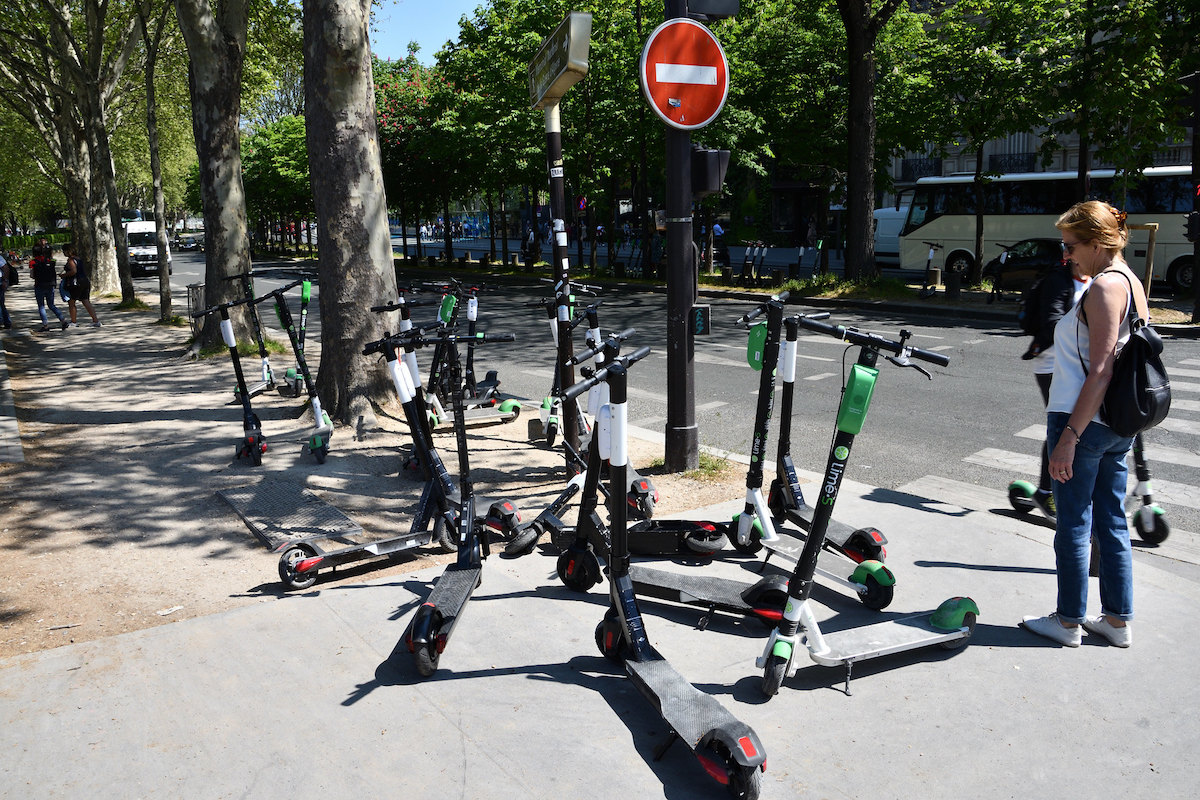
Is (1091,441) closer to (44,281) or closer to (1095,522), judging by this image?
(1095,522)

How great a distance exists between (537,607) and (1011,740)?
84.5 inches

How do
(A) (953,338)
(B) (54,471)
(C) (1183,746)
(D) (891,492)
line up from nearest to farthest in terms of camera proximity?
(C) (1183,746) < (D) (891,492) < (B) (54,471) < (A) (953,338)

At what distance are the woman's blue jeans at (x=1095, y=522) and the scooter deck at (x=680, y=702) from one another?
1.71 m

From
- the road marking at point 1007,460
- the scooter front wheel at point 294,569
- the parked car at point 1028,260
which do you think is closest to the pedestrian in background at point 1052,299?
the road marking at point 1007,460

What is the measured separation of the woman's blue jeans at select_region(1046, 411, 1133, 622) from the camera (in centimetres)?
376

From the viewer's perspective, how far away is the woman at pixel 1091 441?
365cm

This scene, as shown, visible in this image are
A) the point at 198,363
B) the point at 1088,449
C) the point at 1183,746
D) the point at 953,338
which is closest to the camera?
the point at 1183,746

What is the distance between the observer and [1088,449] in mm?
3740

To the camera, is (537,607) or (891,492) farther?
(891,492)

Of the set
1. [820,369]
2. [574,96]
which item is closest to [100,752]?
[820,369]

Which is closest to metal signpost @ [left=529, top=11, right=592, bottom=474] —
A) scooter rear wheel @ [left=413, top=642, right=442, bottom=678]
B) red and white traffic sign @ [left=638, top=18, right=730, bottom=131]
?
red and white traffic sign @ [left=638, top=18, right=730, bottom=131]

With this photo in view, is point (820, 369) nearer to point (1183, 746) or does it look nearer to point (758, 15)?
point (1183, 746)

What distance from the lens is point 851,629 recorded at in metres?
3.94

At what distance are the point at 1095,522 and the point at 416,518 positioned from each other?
3.43m
